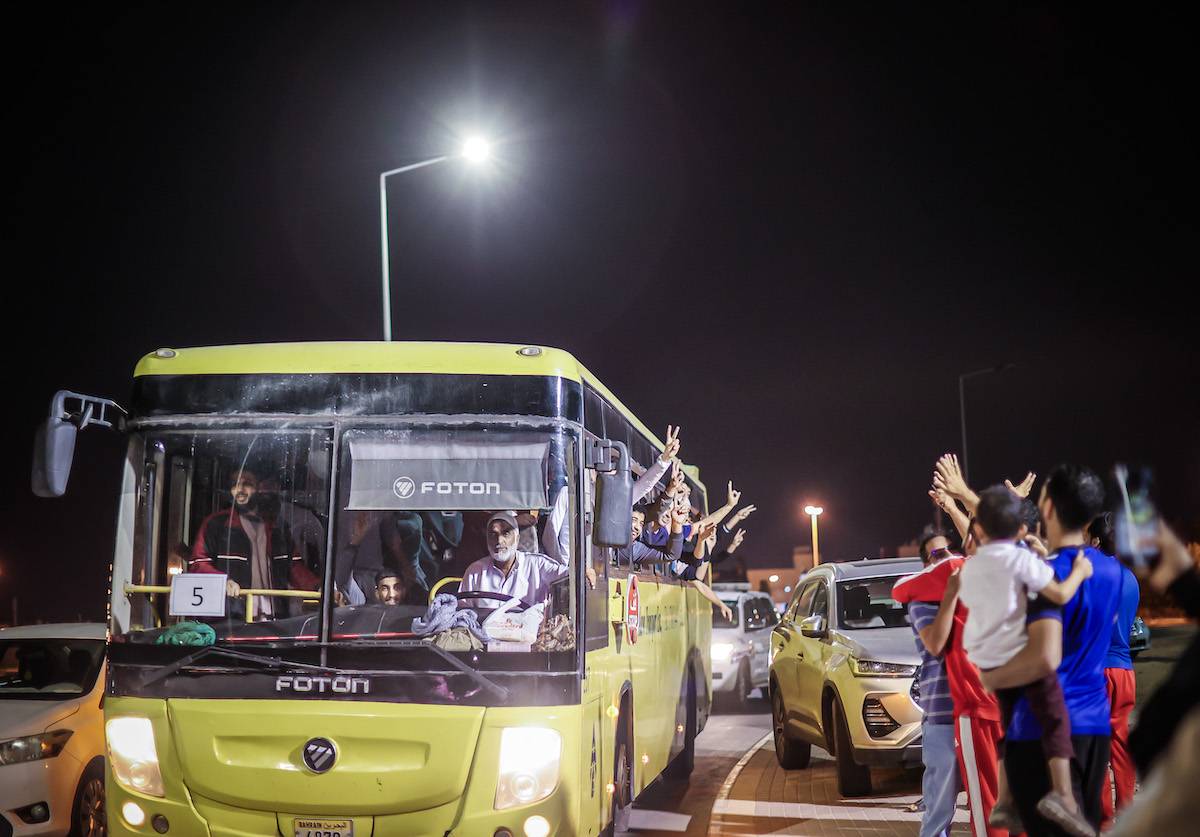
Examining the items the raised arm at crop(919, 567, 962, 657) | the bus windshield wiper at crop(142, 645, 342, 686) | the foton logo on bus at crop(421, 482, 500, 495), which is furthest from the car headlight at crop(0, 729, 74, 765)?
the raised arm at crop(919, 567, 962, 657)

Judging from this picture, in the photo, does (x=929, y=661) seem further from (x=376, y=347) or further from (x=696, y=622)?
(x=696, y=622)

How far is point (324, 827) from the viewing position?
19.8 ft

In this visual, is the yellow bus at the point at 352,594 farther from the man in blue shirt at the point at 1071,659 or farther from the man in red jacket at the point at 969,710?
the man in blue shirt at the point at 1071,659

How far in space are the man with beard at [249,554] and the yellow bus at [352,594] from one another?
1cm

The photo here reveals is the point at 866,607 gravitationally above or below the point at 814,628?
above

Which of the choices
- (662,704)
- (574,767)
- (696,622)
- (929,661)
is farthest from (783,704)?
(574,767)

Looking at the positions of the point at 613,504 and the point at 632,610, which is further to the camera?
the point at 632,610

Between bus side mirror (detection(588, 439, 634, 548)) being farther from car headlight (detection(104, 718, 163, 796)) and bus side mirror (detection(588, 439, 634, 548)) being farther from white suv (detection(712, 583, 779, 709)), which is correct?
white suv (detection(712, 583, 779, 709))

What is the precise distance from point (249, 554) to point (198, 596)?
1.10 ft

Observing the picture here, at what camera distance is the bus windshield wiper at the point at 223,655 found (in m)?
6.16

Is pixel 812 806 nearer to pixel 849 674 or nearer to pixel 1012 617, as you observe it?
pixel 849 674

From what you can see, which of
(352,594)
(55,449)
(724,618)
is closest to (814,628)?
(352,594)

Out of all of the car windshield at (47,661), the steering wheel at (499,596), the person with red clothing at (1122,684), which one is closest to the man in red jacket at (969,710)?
the person with red clothing at (1122,684)

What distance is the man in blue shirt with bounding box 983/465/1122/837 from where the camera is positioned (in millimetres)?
4398
